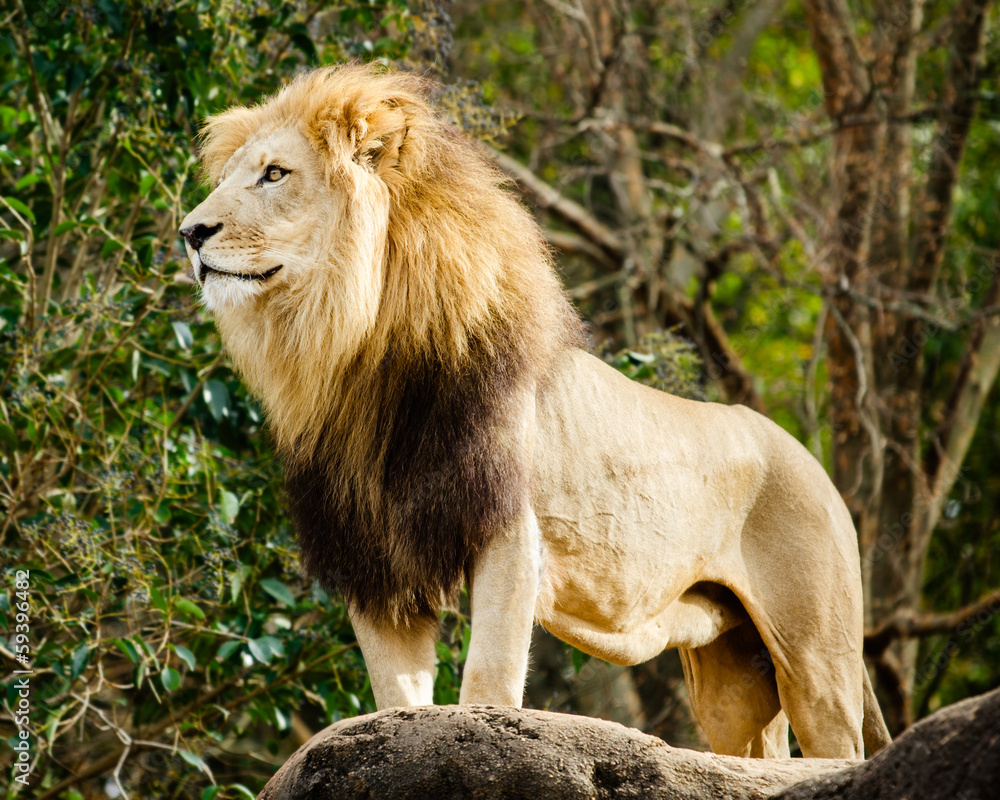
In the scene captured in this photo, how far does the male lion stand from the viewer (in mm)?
2701

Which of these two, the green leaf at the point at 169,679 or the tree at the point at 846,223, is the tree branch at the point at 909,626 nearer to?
the tree at the point at 846,223

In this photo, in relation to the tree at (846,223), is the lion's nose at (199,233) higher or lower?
higher

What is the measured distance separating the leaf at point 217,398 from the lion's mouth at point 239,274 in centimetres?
147

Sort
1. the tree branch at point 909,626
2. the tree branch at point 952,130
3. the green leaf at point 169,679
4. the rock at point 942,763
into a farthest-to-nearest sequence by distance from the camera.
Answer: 1. the tree branch at point 952,130
2. the tree branch at point 909,626
3. the green leaf at point 169,679
4. the rock at point 942,763

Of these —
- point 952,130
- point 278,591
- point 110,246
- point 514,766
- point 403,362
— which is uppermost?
point 403,362

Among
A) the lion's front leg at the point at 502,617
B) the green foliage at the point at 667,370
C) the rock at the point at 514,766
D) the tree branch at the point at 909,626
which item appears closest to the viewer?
the rock at the point at 514,766

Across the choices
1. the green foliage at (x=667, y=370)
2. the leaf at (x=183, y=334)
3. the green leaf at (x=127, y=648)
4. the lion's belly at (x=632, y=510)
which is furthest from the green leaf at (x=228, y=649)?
the green foliage at (x=667, y=370)

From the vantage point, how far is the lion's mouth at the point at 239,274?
2.71 m

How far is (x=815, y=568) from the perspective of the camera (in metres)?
3.23

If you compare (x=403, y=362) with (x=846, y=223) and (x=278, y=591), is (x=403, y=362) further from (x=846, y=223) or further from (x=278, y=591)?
(x=846, y=223)

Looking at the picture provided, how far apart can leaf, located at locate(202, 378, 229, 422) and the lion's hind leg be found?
1871 mm

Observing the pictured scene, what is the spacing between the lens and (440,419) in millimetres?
2723

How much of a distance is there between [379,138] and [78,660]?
6.29ft

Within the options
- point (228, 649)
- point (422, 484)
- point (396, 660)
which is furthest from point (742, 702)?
point (228, 649)
